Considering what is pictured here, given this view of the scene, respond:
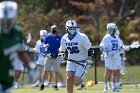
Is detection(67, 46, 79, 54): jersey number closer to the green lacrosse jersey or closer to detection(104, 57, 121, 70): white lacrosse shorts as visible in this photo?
detection(104, 57, 121, 70): white lacrosse shorts

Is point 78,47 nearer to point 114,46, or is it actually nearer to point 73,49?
point 73,49

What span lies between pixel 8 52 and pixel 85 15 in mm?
42730

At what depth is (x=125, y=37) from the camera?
47156 mm

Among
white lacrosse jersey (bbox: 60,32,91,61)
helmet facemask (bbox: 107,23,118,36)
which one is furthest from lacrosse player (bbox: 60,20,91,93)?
helmet facemask (bbox: 107,23,118,36)

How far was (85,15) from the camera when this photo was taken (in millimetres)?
52906

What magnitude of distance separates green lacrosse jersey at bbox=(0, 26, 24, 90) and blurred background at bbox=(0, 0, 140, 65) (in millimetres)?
35297

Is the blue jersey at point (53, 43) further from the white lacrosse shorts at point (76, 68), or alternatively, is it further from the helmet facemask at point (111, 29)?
the white lacrosse shorts at point (76, 68)

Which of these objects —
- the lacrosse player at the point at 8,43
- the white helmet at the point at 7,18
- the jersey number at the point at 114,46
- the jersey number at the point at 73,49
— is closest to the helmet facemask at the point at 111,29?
the jersey number at the point at 114,46

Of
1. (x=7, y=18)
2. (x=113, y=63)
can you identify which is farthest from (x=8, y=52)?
(x=113, y=63)

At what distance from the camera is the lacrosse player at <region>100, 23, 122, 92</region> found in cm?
2189

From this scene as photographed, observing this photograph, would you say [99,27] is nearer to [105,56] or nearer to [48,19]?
[48,19]

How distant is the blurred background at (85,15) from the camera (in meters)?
47.8

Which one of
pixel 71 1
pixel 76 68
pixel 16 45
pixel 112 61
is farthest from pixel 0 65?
pixel 71 1

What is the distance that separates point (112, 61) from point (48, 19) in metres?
26.7
